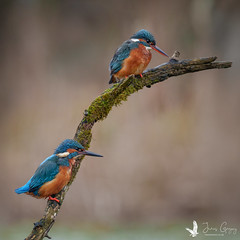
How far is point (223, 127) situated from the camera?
650cm

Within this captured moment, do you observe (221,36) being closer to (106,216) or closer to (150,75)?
(106,216)

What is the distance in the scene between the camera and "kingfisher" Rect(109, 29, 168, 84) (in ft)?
9.39

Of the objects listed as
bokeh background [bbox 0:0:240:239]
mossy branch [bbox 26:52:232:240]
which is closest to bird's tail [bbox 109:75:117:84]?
mossy branch [bbox 26:52:232:240]

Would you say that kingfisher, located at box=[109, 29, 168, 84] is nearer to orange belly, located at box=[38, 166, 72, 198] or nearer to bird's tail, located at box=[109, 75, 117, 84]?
bird's tail, located at box=[109, 75, 117, 84]

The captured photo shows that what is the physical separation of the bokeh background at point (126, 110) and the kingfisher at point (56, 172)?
12.5ft

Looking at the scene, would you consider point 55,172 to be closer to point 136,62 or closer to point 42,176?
point 42,176

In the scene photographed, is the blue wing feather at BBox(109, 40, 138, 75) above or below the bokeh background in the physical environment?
below

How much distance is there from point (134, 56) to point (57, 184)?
1023 millimetres

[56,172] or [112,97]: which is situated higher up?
[112,97]

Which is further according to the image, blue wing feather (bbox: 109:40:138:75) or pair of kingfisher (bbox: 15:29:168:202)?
blue wing feather (bbox: 109:40:138:75)

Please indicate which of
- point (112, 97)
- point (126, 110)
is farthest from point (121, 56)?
point (126, 110)

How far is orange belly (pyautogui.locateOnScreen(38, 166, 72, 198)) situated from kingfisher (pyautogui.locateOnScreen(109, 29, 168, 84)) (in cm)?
86

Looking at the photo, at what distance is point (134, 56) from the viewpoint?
9.39ft

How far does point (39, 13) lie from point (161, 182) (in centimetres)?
290
